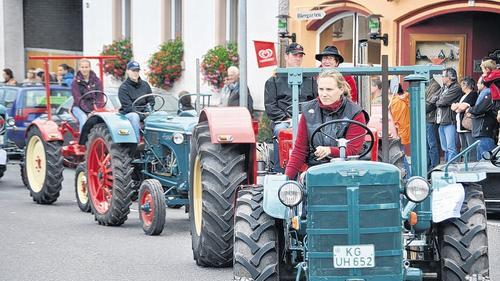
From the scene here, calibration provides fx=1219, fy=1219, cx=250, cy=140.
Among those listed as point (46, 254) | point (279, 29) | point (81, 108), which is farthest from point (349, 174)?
point (279, 29)

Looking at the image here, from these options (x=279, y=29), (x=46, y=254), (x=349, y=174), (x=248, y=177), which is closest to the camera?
(x=349, y=174)

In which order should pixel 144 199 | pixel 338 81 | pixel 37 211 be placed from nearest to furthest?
pixel 338 81 < pixel 144 199 < pixel 37 211

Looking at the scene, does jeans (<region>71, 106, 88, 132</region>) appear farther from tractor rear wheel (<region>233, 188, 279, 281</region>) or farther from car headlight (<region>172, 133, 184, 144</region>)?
tractor rear wheel (<region>233, 188, 279, 281</region>)

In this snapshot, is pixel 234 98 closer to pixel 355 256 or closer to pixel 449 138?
pixel 449 138

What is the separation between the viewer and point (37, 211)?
1631 cm

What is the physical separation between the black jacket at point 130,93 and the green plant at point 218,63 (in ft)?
38.7

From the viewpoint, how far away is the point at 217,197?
10844 millimetres

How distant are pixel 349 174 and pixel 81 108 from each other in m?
10.5

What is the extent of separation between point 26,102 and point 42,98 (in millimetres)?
406

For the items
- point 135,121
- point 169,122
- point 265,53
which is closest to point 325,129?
point 169,122

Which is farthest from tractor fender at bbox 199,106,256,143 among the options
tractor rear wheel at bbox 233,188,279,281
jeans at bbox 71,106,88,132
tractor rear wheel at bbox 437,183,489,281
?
jeans at bbox 71,106,88,132

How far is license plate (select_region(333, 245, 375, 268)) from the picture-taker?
782cm

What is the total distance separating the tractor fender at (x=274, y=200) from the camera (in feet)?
27.4

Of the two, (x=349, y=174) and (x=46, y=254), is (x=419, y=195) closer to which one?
(x=349, y=174)
